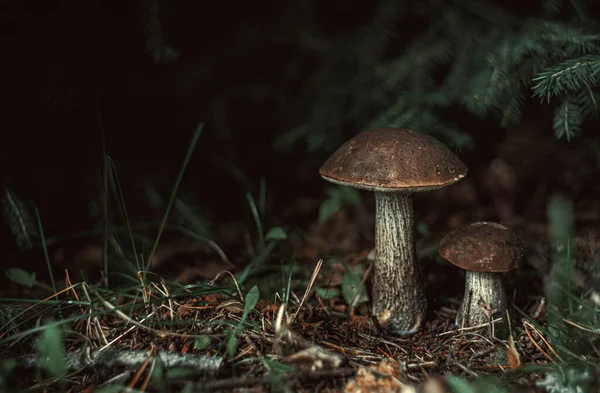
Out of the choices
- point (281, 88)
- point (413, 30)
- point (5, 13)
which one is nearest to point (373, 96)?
Result: point (413, 30)

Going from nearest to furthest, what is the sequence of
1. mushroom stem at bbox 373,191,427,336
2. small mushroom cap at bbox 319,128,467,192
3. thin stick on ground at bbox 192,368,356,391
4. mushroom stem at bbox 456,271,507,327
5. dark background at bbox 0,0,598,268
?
thin stick on ground at bbox 192,368,356,391 < small mushroom cap at bbox 319,128,467,192 < mushroom stem at bbox 456,271,507,327 < mushroom stem at bbox 373,191,427,336 < dark background at bbox 0,0,598,268

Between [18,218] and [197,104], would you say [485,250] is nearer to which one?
[197,104]

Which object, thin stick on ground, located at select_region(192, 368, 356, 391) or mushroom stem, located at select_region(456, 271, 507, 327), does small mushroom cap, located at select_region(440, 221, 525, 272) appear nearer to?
mushroom stem, located at select_region(456, 271, 507, 327)

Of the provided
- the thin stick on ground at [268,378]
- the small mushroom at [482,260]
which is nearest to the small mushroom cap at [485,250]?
the small mushroom at [482,260]

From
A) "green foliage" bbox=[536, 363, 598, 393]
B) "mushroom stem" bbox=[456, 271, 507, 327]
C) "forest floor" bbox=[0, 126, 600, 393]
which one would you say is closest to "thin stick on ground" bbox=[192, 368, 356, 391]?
"forest floor" bbox=[0, 126, 600, 393]

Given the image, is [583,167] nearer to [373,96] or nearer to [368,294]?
[373,96]

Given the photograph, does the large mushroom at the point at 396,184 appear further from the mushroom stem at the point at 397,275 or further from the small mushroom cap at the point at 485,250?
the small mushroom cap at the point at 485,250

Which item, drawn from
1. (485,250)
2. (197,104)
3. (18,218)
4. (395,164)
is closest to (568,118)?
(485,250)
